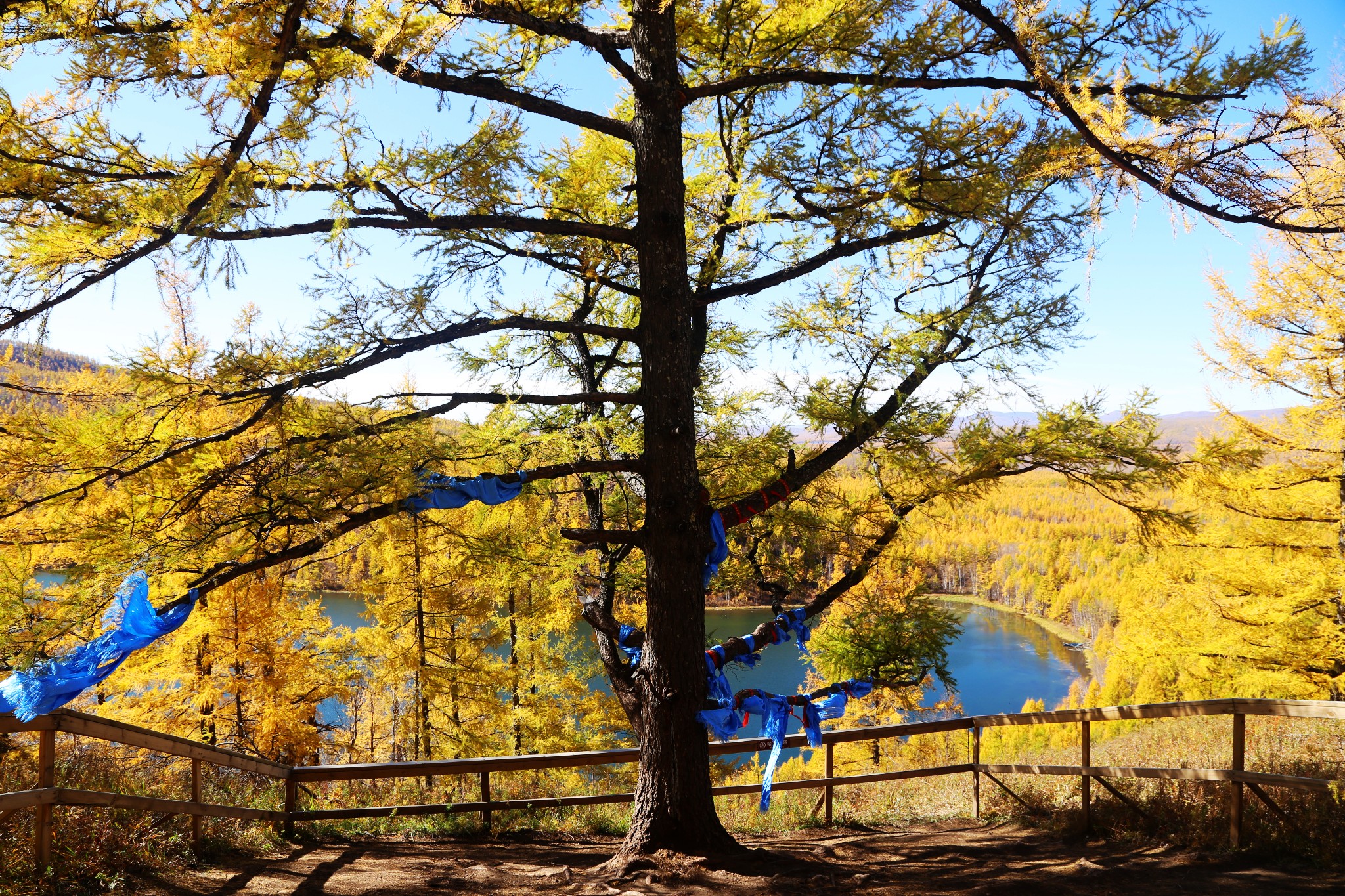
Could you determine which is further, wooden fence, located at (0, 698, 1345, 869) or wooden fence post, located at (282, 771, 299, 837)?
wooden fence post, located at (282, 771, 299, 837)

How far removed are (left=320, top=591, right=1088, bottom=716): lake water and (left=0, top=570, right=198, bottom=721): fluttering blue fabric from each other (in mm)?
26896

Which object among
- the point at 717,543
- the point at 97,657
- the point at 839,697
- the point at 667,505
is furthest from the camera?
the point at 839,697

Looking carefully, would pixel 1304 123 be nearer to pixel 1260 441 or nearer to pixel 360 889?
pixel 360 889

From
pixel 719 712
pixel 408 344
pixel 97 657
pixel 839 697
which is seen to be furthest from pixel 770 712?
pixel 97 657

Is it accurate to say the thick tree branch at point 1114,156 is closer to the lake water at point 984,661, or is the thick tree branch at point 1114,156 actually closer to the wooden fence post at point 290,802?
the wooden fence post at point 290,802

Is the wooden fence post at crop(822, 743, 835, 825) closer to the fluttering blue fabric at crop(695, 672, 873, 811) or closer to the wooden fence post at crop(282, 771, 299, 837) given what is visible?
the fluttering blue fabric at crop(695, 672, 873, 811)

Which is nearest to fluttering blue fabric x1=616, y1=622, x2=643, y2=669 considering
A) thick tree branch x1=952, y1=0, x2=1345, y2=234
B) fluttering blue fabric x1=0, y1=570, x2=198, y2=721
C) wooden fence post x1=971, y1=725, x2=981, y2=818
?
wooden fence post x1=971, y1=725, x2=981, y2=818

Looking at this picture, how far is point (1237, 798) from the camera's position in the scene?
5352mm

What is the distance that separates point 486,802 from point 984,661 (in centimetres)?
5599

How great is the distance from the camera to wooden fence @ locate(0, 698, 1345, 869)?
4.17m

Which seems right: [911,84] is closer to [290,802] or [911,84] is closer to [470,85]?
[470,85]

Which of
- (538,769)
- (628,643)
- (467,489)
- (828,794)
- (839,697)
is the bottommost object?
(828,794)

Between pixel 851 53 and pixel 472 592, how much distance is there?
43.0 feet

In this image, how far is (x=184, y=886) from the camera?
15.8 ft
